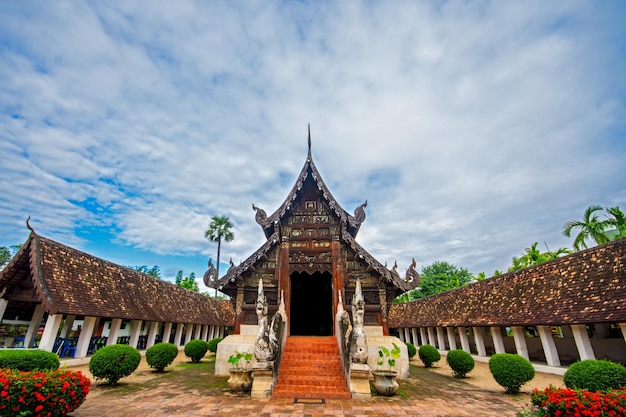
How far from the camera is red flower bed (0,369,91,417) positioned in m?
4.52

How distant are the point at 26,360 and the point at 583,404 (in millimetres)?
11462

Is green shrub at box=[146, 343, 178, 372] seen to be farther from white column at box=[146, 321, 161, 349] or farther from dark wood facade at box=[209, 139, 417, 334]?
white column at box=[146, 321, 161, 349]

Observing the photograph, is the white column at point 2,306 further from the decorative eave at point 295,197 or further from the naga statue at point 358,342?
the naga statue at point 358,342

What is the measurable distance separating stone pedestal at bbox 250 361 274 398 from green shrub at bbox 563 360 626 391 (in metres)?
7.29

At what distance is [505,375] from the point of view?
874 cm

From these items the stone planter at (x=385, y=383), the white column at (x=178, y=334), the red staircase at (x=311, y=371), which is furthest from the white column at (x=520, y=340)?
the white column at (x=178, y=334)

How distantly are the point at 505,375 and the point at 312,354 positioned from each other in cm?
576

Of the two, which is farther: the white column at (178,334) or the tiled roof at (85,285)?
the white column at (178,334)

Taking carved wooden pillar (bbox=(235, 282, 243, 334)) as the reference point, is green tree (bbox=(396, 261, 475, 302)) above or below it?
above

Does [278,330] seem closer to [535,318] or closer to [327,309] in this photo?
[327,309]

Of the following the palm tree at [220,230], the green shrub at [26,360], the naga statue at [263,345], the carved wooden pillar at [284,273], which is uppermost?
the palm tree at [220,230]

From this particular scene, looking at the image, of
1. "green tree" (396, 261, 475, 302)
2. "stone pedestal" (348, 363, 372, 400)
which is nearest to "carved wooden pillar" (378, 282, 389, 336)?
"stone pedestal" (348, 363, 372, 400)

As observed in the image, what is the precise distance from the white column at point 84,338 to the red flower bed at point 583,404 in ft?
54.5

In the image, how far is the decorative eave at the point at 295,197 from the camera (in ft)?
39.1
